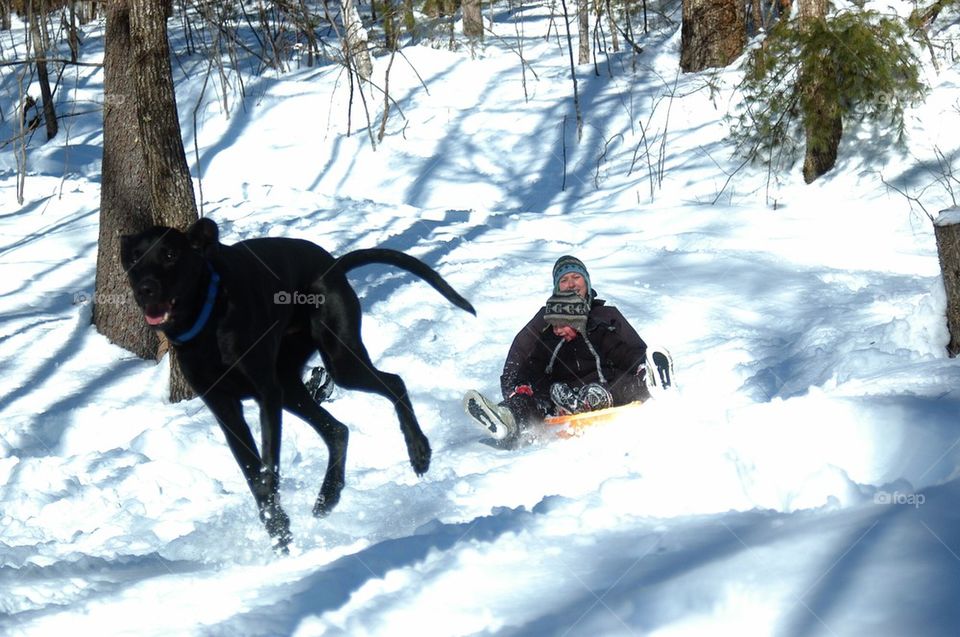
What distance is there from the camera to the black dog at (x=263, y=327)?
12.2 feet

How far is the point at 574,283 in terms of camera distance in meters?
6.04

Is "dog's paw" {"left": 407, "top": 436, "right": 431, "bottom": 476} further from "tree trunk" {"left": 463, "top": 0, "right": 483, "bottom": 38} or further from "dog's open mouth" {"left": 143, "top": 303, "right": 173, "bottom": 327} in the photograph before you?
"tree trunk" {"left": 463, "top": 0, "right": 483, "bottom": 38}

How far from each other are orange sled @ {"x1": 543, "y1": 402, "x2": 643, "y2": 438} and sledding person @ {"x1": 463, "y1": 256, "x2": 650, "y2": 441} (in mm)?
202

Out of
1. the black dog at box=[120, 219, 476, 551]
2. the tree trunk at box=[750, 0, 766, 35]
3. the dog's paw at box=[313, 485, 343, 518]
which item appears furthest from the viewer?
the tree trunk at box=[750, 0, 766, 35]

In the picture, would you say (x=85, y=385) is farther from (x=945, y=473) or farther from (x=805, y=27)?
(x=805, y=27)

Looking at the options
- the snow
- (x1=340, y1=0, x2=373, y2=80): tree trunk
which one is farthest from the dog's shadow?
(x1=340, y1=0, x2=373, y2=80): tree trunk

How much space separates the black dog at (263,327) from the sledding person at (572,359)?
1388 millimetres

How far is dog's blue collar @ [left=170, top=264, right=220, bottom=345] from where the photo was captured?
3.75m

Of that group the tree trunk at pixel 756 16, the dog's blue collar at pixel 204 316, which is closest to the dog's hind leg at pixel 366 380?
the dog's blue collar at pixel 204 316

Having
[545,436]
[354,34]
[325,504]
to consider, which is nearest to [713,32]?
[354,34]

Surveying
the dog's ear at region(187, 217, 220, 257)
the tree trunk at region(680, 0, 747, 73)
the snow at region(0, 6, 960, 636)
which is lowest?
the snow at region(0, 6, 960, 636)

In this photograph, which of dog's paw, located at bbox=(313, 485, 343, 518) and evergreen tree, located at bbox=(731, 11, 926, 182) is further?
evergreen tree, located at bbox=(731, 11, 926, 182)

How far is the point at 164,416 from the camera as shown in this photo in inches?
263

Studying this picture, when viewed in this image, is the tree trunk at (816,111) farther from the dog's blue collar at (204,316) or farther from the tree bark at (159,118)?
the dog's blue collar at (204,316)
